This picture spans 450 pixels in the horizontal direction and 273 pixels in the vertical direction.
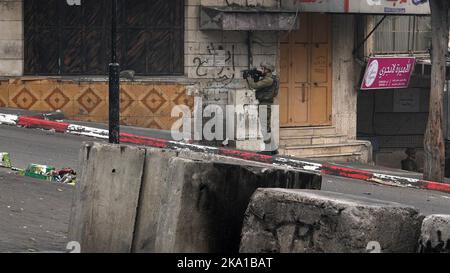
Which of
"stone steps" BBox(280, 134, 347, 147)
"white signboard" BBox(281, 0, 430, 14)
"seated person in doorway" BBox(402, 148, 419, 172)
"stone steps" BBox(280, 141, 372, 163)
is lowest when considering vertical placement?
"seated person in doorway" BBox(402, 148, 419, 172)

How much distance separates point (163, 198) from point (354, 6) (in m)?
14.8

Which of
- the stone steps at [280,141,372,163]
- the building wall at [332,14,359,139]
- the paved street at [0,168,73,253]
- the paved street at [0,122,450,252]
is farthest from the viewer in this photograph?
the building wall at [332,14,359,139]

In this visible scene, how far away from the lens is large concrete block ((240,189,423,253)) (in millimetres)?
6293

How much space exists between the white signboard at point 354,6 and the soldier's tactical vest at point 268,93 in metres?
1.68

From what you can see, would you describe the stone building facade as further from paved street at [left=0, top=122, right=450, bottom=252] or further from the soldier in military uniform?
paved street at [left=0, top=122, right=450, bottom=252]

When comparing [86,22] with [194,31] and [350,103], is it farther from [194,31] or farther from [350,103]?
[350,103]

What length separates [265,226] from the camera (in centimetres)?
675

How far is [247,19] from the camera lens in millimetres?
20438

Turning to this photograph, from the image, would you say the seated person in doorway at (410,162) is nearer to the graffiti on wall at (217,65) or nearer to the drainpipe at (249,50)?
the drainpipe at (249,50)

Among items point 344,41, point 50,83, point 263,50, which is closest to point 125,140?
point 50,83

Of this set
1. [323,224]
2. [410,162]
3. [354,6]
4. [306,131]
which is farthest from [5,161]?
[410,162]

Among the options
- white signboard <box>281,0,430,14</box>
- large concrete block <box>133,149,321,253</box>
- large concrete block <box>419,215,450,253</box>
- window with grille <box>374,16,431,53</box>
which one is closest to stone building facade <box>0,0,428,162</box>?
white signboard <box>281,0,430,14</box>

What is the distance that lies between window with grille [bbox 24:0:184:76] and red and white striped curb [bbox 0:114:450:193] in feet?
7.78

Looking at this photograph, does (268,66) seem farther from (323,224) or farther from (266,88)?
(323,224)
